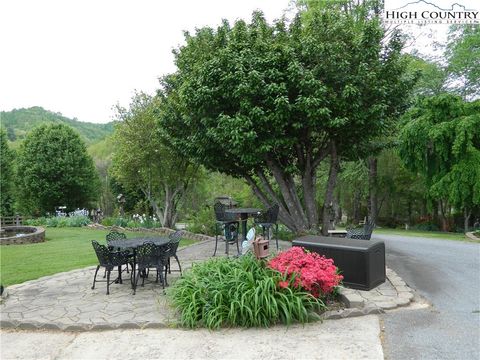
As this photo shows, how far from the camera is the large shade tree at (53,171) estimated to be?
23.2 m

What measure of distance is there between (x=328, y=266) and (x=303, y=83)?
14.1ft

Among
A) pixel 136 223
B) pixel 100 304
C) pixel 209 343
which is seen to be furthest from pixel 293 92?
pixel 136 223

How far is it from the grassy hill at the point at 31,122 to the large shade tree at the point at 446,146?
27543 millimetres

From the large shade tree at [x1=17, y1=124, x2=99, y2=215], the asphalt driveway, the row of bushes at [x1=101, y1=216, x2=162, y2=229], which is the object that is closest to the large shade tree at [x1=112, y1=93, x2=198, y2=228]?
the row of bushes at [x1=101, y1=216, x2=162, y2=229]

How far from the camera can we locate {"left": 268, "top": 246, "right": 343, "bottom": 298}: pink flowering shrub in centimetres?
466

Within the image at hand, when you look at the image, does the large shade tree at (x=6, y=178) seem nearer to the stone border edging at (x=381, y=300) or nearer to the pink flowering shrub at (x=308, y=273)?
the pink flowering shrub at (x=308, y=273)

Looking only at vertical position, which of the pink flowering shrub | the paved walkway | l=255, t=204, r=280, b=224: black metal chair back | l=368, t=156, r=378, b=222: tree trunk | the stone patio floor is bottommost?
the paved walkway

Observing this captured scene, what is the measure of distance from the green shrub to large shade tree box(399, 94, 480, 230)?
13.0 metres

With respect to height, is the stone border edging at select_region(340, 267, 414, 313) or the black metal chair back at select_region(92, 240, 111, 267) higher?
the black metal chair back at select_region(92, 240, 111, 267)

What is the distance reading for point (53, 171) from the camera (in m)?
23.3

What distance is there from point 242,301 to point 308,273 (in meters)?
0.94

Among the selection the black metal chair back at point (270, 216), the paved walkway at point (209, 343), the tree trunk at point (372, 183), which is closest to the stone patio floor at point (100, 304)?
the paved walkway at point (209, 343)

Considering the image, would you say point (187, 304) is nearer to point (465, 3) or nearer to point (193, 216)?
point (193, 216)

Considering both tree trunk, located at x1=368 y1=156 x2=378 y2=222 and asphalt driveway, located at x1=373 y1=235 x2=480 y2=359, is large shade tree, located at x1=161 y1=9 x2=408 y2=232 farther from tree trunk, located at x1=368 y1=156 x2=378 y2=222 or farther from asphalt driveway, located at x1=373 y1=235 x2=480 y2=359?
tree trunk, located at x1=368 y1=156 x2=378 y2=222
